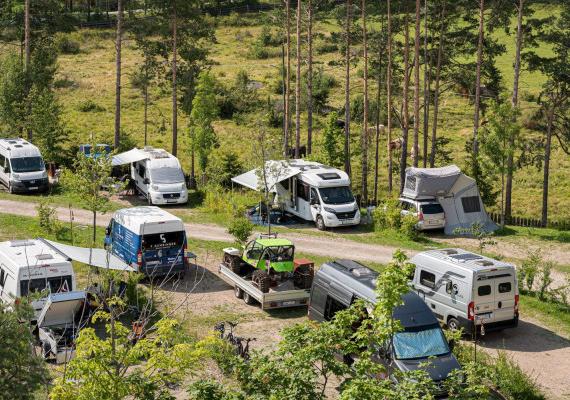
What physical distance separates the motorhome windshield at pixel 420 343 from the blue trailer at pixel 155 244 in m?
9.37

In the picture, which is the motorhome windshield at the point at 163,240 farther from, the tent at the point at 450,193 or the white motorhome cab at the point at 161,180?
the tent at the point at 450,193

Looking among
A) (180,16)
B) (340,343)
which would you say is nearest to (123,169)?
A: (180,16)

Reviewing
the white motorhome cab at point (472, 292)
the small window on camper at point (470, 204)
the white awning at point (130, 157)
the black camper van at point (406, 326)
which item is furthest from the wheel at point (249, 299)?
the white awning at point (130, 157)

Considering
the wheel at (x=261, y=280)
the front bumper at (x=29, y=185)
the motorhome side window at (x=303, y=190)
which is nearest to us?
the wheel at (x=261, y=280)

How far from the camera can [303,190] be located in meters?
34.4

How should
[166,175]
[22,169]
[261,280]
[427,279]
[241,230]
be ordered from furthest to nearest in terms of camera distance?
[22,169] → [166,175] → [241,230] → [261,280] → [427,279]

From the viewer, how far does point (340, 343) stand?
13.5 metres

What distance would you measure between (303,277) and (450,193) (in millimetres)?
11051

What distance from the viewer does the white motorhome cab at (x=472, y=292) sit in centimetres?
2111

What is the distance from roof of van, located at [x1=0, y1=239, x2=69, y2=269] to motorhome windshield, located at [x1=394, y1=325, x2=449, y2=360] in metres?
9.44

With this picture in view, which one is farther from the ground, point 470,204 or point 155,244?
point 470,204

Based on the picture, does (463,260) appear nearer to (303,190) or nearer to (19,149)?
(303,190)

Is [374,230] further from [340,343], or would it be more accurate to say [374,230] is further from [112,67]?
[112,67]

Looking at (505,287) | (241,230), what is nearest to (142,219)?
(241,230)
